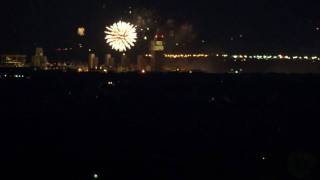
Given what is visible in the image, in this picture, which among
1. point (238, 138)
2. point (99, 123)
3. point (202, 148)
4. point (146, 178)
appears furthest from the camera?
point (99, 123)

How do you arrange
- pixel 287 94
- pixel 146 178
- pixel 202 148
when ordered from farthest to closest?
1. pixel 287 94
2. pixel 202 148
3. pixel 146 178

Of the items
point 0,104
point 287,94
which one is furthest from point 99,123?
point 287,94

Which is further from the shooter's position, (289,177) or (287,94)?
(287,94)

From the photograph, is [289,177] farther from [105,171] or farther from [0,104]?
[0,104]

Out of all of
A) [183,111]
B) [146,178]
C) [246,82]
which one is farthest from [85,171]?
[246,82]

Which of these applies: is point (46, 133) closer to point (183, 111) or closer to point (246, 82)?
point (183, 111)

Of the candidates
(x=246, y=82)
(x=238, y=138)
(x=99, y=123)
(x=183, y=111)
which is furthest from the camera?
(x=246, y=82)
